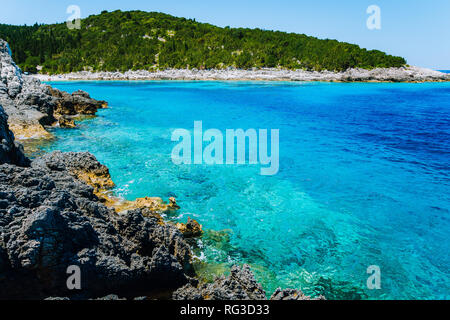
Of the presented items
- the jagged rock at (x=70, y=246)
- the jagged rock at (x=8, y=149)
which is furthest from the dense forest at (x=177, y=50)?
the jagged rock at (x=70, y=246)

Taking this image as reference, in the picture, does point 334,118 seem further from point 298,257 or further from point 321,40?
point 321,40

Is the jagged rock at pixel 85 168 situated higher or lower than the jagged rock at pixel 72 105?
lower

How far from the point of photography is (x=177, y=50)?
95.1 meters

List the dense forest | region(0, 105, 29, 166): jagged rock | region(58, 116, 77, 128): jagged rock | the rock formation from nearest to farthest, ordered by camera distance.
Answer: region(0, 105, 29, 166): jagged rock < the rock formation < region(58, 116, 77, 128): jagged rock < the dense forest

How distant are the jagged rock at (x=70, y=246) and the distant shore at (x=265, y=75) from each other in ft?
256

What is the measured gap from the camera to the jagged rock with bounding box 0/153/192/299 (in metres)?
4.21

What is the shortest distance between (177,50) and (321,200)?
94.6 metres

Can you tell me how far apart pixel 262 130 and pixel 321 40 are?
10002 centimetres

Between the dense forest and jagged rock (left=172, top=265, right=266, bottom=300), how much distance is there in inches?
3440

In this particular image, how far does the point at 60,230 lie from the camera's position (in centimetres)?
459

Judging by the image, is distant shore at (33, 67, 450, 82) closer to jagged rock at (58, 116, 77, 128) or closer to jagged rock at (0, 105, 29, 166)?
jagged rock at (58, 116, 77, 128)

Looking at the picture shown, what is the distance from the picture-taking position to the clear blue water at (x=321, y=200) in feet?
22.6

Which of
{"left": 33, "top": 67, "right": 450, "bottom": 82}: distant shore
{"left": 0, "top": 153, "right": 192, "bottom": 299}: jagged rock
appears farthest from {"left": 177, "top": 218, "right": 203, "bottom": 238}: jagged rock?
{"left": 33, "top": 67, "right": 450, "bottom": 82}: distant shore

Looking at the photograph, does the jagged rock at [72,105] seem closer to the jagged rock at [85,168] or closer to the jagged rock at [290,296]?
the jagged rock at [85,168]
